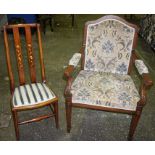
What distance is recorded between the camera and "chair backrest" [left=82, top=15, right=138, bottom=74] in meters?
2.13

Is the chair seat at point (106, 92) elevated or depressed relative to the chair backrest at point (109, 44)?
depressed

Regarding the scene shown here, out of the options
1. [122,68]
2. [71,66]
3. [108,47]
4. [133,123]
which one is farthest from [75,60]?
[133,123]

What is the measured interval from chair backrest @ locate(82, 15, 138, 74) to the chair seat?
18cm

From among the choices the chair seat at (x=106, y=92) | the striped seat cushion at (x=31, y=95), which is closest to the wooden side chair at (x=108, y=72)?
the chair seat at (x=106, y=92)

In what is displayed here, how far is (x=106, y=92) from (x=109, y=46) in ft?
1.73

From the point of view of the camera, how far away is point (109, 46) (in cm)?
222

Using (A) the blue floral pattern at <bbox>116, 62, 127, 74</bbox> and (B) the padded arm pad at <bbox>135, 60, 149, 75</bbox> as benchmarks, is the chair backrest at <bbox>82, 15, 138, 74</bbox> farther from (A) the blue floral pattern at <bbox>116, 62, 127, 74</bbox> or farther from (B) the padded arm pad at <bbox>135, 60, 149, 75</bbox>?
(B) the padded arm pad at <bbox>135, 60, 149, 75</bbox>

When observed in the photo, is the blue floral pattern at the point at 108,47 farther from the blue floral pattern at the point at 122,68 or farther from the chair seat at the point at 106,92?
the chair seat at the point at 106,92

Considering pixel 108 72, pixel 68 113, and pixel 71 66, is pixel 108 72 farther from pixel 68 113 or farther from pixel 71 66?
pixel 68 113

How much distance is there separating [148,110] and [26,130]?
4.99ft

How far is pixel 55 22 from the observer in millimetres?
5559

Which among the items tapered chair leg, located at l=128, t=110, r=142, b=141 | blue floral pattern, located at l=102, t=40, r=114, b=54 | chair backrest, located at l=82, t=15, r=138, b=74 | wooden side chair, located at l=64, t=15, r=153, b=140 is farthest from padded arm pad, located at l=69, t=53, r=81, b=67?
tapered chair leg, located at l=128, t=110, r=142, b=141

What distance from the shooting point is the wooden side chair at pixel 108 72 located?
1971mm

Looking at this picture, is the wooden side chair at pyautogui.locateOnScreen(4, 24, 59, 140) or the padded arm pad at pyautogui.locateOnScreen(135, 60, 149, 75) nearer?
the wooden side chair at pyautogui.locateOnScreen(4, 24, 59, 140)
